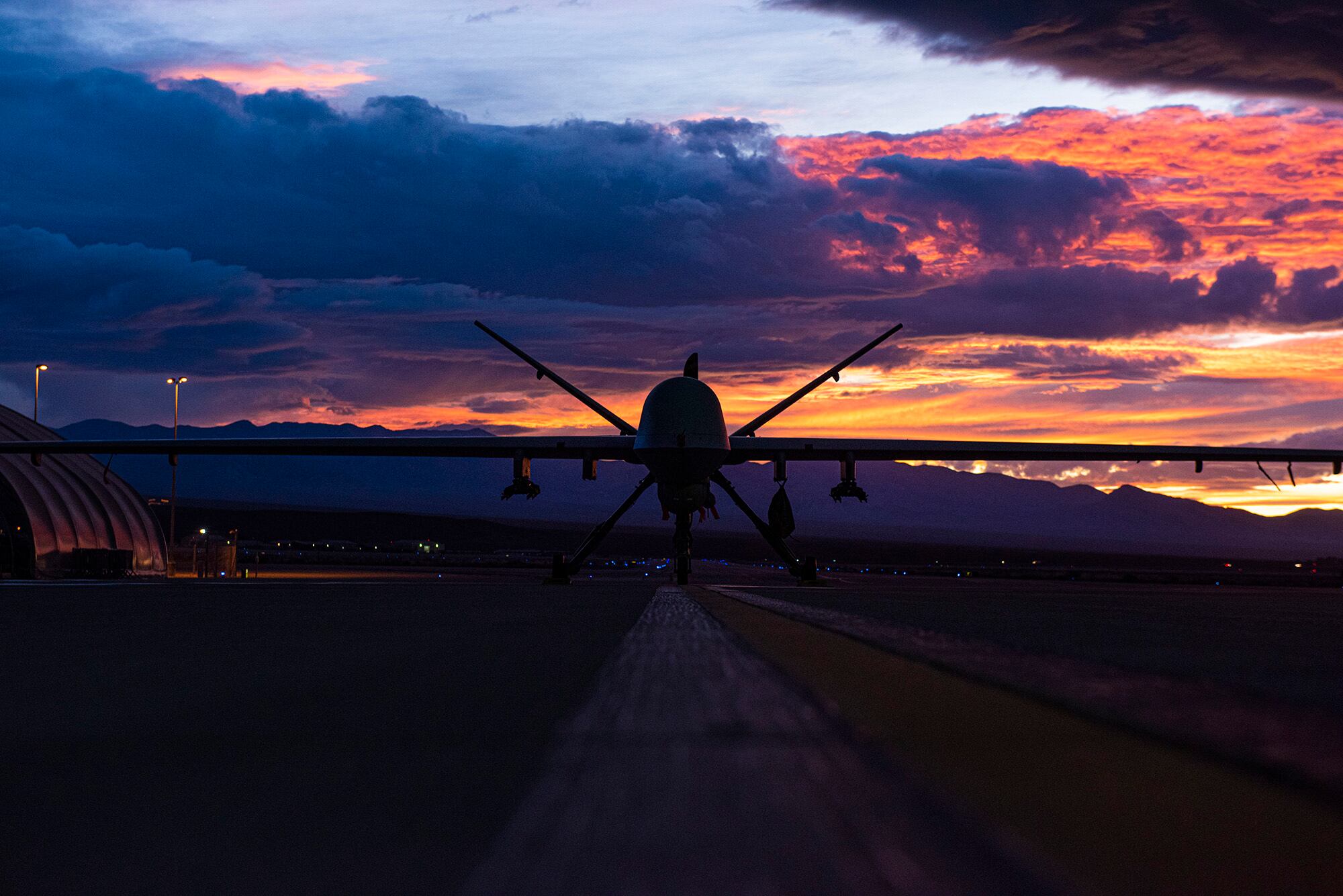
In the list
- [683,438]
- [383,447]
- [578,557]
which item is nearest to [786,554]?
[578,557]

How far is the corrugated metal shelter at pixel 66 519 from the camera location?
154 feet

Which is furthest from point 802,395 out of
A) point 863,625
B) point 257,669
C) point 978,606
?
point 257,669

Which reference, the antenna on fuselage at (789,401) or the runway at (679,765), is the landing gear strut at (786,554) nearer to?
the antenna on fuselage at (789,401)

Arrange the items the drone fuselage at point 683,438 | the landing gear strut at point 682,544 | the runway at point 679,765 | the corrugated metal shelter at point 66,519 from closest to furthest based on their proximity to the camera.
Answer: the runway at point 679,765 → the drone fuselage at point 683,438 → the landing gear strut at point 682,544 → the corrugated metal shelter at point 66,519

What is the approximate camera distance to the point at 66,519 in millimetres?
49750

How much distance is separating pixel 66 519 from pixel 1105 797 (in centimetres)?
5276

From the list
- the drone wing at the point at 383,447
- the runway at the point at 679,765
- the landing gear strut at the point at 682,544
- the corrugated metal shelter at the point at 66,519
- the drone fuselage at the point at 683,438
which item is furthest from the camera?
the corrugated metal shelter at the point at 66,519

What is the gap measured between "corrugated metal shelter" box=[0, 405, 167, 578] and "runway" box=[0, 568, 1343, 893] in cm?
3794

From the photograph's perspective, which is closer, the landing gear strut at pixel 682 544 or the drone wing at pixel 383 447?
the landing gear strut at pixel 682 544

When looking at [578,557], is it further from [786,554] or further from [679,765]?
[679,765]

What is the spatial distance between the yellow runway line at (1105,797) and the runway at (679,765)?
18mm

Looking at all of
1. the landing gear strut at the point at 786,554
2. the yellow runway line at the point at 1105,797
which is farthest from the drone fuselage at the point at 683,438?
the yellow runway line at the point at 1105,797

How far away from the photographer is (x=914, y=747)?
539 centimetres

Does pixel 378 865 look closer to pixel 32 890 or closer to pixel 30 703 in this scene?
pixel 32 890
